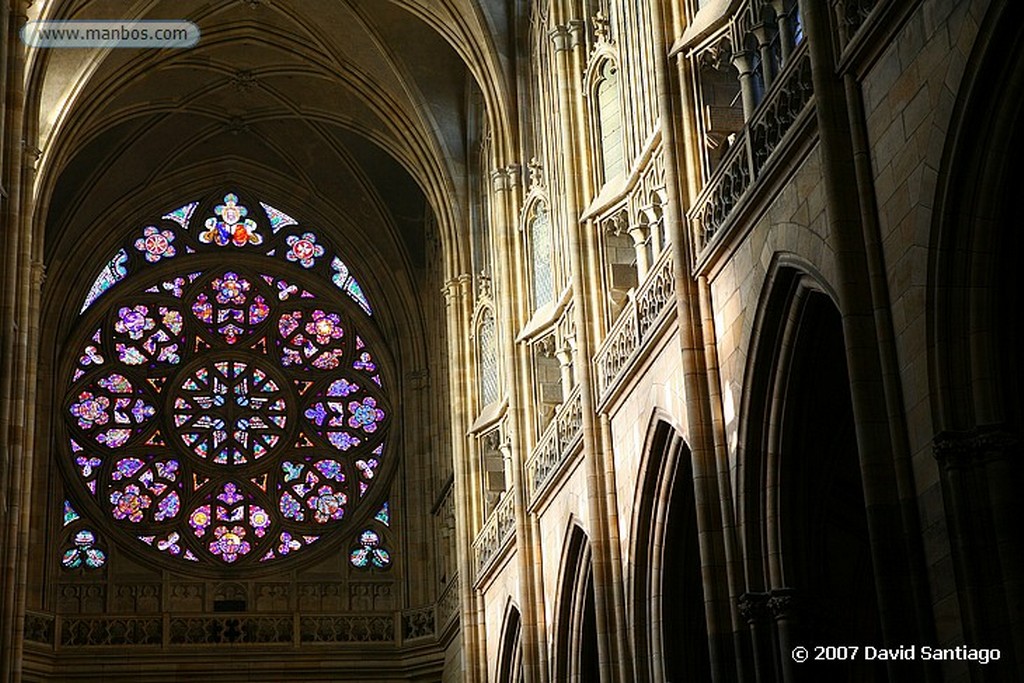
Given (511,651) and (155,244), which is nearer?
(511,651)

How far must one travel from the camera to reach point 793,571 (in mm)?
12453

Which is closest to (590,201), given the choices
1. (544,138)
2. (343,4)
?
(544,138)

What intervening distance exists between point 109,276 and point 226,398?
2.97 m

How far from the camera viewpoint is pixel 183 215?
1176 inches

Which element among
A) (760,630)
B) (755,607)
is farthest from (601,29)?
(760,630)

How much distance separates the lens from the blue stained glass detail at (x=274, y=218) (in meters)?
30.1

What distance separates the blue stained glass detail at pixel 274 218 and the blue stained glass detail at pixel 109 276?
260cm

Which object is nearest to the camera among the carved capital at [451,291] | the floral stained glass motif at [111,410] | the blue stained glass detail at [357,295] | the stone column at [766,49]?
the stone column at [766,49]

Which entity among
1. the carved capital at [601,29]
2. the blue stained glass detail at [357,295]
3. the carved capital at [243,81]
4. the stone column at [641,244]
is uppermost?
the carved capital at [243,81]

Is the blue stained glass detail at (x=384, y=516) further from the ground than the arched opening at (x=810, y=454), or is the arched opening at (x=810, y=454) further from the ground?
the blue stained glass detail at (x=384, y=516)

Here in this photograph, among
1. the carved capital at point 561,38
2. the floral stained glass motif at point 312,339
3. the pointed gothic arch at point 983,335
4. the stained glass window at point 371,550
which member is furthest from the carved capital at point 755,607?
the floral stained glass motif at point 312,339

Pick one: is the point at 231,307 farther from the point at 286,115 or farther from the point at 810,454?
the point at 810,454

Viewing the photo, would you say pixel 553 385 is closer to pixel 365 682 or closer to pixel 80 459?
pixel 365 682

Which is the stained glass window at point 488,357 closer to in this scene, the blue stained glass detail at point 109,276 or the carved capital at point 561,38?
the carved capital at point 561,38
